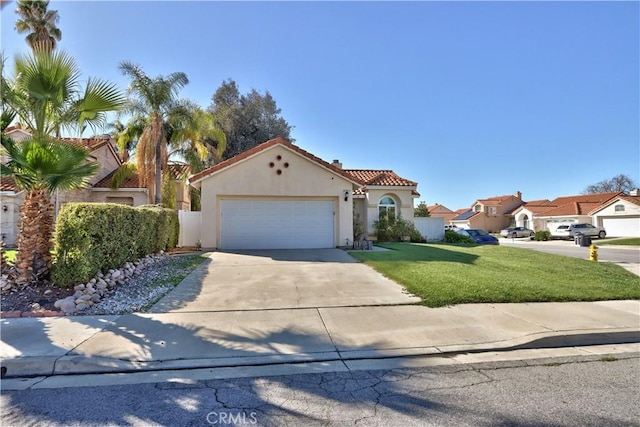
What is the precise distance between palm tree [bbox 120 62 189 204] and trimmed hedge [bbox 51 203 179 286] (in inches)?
338

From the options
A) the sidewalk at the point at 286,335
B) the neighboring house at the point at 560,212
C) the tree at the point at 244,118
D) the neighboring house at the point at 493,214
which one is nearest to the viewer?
the sidewalk at the point at 286,335

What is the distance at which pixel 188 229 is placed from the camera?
17266 mm

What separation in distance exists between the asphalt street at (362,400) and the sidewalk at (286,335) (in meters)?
0.56

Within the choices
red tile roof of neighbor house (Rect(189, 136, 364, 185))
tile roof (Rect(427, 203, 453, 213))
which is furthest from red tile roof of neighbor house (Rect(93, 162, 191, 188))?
tile roof (Rect(427, 203, 453, 213))

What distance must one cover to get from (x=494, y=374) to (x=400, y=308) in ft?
8.56

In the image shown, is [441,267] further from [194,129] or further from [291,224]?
[194,129]

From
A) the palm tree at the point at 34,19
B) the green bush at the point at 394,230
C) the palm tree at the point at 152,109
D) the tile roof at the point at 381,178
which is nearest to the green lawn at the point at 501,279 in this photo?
the green bush at the point at 394,230

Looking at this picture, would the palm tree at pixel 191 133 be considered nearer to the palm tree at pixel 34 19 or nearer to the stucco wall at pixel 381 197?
the stucco wall at pixel 381 197

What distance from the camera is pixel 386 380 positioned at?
4133 mm

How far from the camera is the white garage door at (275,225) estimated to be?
49.9ft

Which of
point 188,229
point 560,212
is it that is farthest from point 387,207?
point 560,212

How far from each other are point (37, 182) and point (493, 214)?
194ft

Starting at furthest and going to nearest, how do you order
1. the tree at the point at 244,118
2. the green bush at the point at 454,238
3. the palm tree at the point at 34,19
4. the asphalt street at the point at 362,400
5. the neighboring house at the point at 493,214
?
1. the neighboring house at the point at 493,214
2. the tree at the point at 244,118
3. the green bush at the point at 454,238
4. the palm tree at the point at 34,19
5. the asphalt street at the point at 362,400

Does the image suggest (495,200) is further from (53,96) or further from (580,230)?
(53,96)
